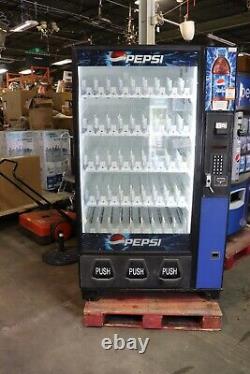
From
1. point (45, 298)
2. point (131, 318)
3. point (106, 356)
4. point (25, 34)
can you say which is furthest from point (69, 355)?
point (25, 34)

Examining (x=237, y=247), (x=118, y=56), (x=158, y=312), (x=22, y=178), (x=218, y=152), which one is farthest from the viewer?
(x=22, y=178)

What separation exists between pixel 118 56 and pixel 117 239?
51.3 inches

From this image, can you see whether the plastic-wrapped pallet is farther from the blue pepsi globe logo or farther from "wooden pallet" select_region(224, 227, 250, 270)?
the blue pepsi globe logo

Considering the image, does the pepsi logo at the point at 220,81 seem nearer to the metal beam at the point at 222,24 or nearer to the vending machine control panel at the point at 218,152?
the vending machine control panel at the point at 218,152

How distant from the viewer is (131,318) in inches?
102

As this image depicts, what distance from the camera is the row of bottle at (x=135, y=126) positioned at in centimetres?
237

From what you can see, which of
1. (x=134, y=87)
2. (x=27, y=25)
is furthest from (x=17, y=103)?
(x=134, y=87)

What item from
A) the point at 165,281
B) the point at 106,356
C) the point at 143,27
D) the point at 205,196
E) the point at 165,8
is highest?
the point at 165,8

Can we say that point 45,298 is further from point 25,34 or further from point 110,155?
point 25,34

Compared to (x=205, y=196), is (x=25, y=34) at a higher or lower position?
higher

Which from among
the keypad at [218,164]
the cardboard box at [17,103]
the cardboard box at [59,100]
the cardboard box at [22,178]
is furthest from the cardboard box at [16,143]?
the keypad at [218,164]

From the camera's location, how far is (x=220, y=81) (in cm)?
222

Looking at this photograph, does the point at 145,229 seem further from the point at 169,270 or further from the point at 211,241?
the point at 211,241

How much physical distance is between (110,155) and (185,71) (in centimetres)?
84
